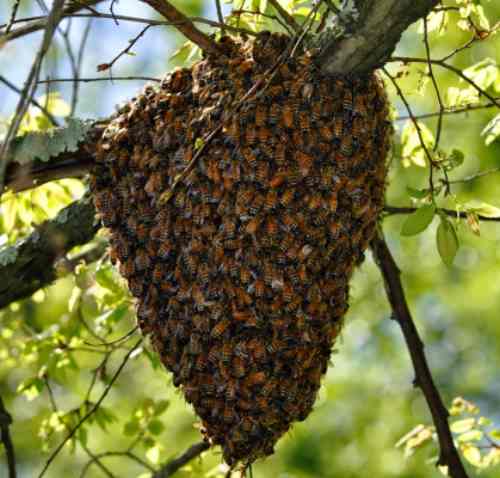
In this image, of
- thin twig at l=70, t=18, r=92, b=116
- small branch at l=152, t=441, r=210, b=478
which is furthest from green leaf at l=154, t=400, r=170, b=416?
thin twig at l=70, t=18, r=92, b=116

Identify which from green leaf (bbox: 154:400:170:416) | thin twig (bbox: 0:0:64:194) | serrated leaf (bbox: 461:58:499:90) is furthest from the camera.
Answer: green leaf (bbox: 154:400:170:416)

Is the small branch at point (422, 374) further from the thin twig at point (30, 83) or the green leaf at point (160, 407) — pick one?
the thin twig at point (30, 83)

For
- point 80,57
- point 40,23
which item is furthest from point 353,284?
point 40,23

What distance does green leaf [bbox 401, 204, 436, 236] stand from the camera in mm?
2760

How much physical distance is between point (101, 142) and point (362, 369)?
5808mm

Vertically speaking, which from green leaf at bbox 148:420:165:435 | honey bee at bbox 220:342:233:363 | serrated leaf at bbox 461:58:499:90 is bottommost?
honey bee at bbox 220:342:233:363

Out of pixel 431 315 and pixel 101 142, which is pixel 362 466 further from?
pixel 101 142

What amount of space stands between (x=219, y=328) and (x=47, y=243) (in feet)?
3.63

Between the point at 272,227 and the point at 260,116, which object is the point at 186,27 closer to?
the point at 260,116

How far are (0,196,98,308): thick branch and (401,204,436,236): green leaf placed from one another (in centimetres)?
123

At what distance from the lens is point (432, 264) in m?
8.38

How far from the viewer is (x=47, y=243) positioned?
3576 mm

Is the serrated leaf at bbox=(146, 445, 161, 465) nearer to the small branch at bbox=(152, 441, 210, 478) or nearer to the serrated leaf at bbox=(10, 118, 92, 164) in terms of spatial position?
the small branch at bbox=(152, 441, 210, 478)

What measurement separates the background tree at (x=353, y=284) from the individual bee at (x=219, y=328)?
0.53m
